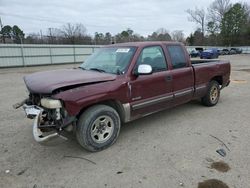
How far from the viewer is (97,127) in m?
3.46

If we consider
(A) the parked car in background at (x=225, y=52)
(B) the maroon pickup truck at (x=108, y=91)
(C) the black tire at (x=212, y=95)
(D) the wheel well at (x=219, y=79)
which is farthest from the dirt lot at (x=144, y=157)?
(A) the parked car in background at (x=225, y=52)

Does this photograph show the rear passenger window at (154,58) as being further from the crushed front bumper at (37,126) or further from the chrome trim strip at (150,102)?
the crushed front bumper at (37,126)

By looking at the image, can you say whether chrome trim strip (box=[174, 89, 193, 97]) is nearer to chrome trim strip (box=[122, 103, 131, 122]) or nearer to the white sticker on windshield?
chrome trim strip (box=[122, 103, 131, 122])

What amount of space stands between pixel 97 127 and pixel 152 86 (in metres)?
1.36

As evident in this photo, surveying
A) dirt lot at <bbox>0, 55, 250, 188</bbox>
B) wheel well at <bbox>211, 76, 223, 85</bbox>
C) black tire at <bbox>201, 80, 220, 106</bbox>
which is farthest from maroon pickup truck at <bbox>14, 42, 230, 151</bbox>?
wheel well at <bbox>211, 76, 223, 85</bbox>

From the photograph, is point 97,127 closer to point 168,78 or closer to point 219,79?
point 168,78

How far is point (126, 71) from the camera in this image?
3713 mm

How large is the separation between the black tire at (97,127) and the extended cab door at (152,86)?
50 cm

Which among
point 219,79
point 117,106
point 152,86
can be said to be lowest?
point 117,106

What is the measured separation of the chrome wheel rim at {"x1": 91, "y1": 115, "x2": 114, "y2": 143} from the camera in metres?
3.41

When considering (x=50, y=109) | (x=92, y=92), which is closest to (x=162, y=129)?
(x=92, y=92)

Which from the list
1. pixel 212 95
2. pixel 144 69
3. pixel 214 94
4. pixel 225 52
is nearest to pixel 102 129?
pixel 144 69

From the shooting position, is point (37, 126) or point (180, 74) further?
point (180, 74)

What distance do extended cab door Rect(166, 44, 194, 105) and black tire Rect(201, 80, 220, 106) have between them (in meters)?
0.88
